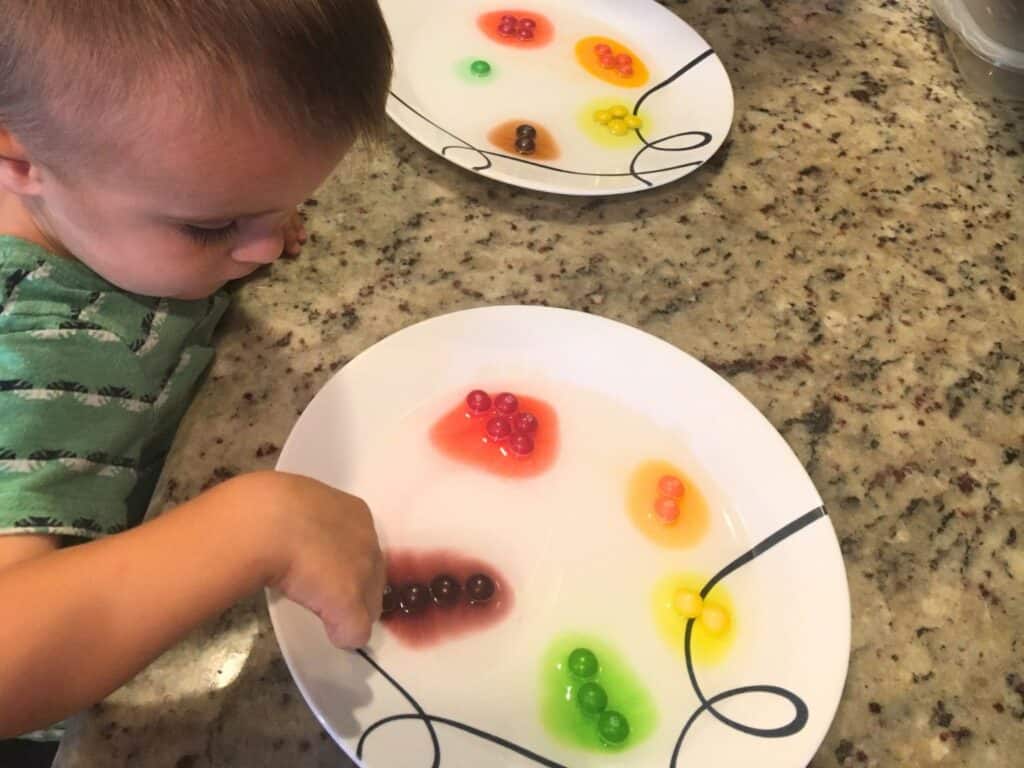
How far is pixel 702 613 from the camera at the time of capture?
653 mm

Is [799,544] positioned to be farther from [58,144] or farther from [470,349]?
[58,144]

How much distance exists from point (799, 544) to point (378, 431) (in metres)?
0.34

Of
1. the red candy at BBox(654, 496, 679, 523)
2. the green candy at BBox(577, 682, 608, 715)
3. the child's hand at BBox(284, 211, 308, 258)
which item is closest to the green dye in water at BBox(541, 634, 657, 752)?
the green candy at BBox(577, 682, 608, 715)

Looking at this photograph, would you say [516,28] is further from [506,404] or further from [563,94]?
[506,404]

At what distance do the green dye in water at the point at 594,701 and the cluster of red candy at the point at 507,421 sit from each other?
0.54 feet

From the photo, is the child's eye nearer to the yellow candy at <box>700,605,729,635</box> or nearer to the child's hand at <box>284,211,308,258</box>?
the child's hand at <box>284,211,308,258</box>

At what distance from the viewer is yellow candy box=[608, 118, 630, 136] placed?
3.25 ft

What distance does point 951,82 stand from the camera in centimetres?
114

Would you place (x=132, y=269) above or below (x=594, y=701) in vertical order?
above

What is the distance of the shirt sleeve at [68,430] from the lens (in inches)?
22.2

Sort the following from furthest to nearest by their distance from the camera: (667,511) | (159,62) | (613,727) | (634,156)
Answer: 1. (634,156)
2. (667,511)
3. (613,727)
4. (159,62)

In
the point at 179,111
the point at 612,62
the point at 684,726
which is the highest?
the point at 179,111

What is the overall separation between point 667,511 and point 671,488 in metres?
0.02

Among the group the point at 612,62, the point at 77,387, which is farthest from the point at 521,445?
the point at 612,62
